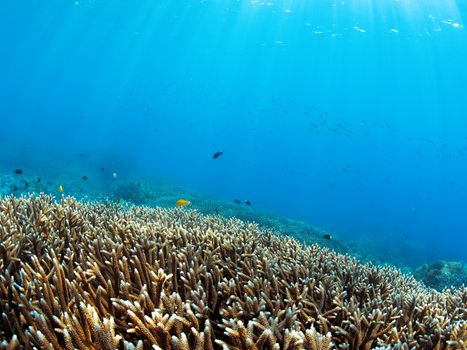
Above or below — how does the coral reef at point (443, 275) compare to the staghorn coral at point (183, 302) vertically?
below

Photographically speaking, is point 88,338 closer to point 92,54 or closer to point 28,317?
point 28,317

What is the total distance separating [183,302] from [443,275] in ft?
56.1

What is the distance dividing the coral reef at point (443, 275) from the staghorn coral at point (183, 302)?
41.4 feet

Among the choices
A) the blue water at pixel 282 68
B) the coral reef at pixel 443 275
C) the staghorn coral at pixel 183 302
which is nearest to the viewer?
the staghorn coral at pixel 183 302

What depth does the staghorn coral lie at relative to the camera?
2111 millimetres

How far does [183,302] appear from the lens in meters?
2.96

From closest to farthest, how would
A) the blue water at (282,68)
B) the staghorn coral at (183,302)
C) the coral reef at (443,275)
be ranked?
the staghorn coral at (183,302)
the coral reef at (443,275)
the blue water at (282,68)

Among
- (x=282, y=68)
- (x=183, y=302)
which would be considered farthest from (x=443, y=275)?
(x=282, y=68)

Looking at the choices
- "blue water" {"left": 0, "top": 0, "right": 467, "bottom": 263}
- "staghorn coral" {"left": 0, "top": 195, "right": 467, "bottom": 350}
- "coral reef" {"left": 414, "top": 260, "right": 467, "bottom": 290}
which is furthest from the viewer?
"blue water" {"left": 0, "top": 0, "right": 467, "bottom": 263}

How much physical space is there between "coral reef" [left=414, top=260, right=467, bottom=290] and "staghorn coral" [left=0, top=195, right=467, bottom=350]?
497 inches

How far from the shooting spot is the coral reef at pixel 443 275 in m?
15.1

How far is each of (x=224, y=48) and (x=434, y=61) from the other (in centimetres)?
4721

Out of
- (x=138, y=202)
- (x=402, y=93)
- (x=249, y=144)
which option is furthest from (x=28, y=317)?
(x=249, y=144)

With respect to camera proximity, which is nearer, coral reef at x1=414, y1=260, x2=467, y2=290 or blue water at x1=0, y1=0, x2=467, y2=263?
coral reef at x1=414, y1=260, x2=467, y2=290
